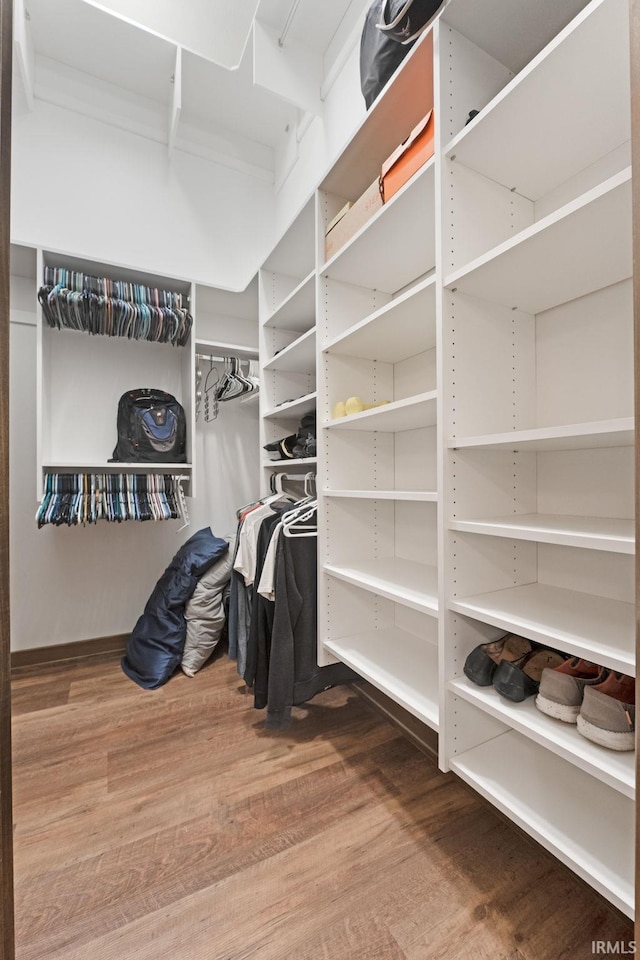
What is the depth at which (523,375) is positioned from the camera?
4.17 ft

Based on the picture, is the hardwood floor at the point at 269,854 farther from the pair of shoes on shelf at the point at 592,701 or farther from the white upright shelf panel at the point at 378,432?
the pair of shoes on shelf at the point at 592,701

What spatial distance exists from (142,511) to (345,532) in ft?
4.11

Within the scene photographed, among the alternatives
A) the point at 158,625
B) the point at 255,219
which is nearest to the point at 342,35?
the point at 255,219

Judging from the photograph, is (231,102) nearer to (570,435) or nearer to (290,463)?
(290,463)

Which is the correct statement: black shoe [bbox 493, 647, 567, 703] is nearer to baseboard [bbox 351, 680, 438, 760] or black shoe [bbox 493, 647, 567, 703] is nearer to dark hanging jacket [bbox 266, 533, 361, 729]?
Result: baseboard [bbox 351, 680, 438, 760]

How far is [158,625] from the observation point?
2.45m

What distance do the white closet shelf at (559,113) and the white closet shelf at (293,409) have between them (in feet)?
3.18

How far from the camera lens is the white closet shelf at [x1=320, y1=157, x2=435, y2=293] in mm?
1244

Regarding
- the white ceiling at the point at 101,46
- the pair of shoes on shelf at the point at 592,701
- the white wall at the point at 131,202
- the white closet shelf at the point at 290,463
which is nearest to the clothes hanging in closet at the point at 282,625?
the white closet shelf at the point at 290,463

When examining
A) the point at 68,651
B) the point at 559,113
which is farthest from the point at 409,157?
the point at 68,651

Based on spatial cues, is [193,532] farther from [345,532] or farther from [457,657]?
[457,657]

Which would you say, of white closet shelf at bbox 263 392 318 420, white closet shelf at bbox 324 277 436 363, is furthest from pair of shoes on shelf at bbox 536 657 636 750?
white closet shelf at bbox 263 392 318 420

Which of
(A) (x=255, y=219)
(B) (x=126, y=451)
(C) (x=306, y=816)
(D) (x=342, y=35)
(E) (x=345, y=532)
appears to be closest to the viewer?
(C) (x=306, y=816)

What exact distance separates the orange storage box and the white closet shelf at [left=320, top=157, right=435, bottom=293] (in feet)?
0.23
